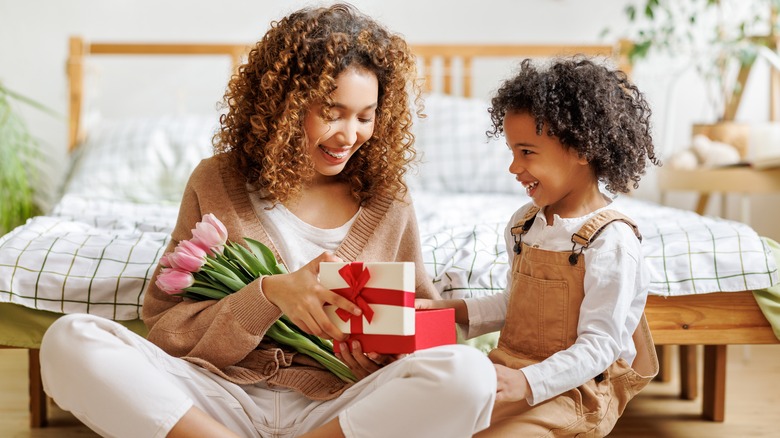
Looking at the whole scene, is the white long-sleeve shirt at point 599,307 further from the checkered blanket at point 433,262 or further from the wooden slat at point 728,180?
the wooden slat at point 728,180

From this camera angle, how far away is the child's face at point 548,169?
1270 mm

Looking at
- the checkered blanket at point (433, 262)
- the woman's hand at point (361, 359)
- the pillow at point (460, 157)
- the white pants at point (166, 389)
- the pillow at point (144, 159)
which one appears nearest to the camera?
the white pants at point (166, 389)

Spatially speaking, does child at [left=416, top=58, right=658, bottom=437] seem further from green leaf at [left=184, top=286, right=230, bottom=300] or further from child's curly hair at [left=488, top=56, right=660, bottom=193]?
green leaf at [left=184, top=286, right=230, bottom=300]

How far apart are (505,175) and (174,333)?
5.43 ft

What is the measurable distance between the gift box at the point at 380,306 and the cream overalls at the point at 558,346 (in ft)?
0.57

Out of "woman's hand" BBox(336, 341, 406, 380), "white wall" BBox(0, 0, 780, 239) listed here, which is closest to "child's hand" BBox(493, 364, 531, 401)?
"woman's hand" BBox(336, 341, 406, 380)

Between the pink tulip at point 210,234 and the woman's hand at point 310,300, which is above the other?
the pink tulip at point 210,234

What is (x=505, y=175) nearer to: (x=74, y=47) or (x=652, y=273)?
(x=652, y=273)

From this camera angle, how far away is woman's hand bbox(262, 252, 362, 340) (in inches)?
43.4

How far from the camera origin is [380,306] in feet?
3.51

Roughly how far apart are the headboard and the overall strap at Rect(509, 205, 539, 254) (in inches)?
73.4

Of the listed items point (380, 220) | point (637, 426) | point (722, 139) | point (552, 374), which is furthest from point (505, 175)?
point (552, 374)

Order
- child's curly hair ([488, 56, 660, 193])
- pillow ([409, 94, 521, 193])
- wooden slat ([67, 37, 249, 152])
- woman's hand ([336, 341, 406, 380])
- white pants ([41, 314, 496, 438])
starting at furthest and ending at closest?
1. wooden slat ([67, 37, 249, 152])
2. pillow ([409, 94, 521, 193])
3. child's curly hair ([488, 56, 660, 193])
4. woman's hand ([336, 341, 406, 380])
5. white pants ([41, 314, 496, 438])

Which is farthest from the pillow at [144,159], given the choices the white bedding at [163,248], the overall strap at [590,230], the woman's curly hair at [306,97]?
the overall strap at [590,230]
